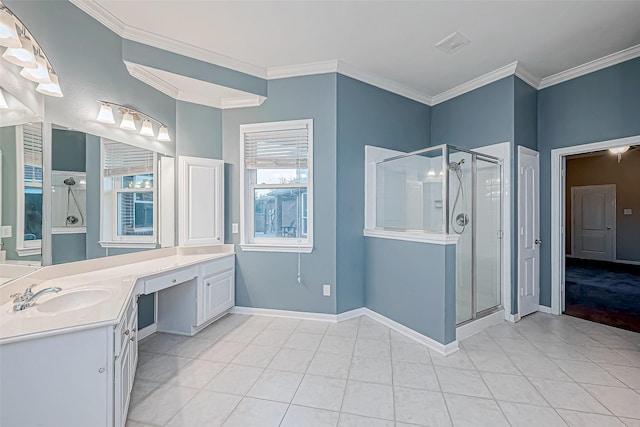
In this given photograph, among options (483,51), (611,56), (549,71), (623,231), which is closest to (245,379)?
(483,51)

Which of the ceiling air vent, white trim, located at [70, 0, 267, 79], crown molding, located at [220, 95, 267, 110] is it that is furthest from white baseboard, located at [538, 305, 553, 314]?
white trim, located at [70, 0, 267, 79]

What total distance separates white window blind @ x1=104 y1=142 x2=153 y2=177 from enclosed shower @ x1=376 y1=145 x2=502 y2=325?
2.57m

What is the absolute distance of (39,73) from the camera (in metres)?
1.74

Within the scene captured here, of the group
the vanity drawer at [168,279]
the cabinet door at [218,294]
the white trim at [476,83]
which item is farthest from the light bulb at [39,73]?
the white trim at [476,83]

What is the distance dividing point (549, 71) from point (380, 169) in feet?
7.41

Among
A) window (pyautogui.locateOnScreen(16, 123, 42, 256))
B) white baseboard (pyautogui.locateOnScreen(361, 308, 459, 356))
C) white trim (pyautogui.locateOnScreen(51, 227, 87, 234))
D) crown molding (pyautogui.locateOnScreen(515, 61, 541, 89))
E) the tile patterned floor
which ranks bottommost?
the tile patterned floor

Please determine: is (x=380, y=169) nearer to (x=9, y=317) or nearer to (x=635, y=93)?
(x=635, y=93)

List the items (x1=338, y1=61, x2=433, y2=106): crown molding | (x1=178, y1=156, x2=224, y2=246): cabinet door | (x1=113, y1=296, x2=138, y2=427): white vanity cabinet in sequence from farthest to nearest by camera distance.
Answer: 1. (x1=338, y1=61, x2=433, y2=106): crown molding
2. (x1=178, y1=156, x2=224, y2=246): cabinet door
3. (x1=113, y1=296, x2=138, y2=427): white vanity cabinet

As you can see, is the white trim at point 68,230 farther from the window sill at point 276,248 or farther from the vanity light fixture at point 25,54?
the window sill at point 276,248

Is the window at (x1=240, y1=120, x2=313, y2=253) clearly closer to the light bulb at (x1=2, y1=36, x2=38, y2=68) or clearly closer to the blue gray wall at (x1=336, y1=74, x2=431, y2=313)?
the blue gray wall at (x1=336, y1=74, x2=431, y2=313)

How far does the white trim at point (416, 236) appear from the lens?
2447 millimetres

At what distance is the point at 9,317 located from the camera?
1344mm

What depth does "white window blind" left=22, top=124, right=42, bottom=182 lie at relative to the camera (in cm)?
172

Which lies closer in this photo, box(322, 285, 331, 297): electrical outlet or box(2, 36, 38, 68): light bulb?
box(2, 36, 38, 68): light bulb
